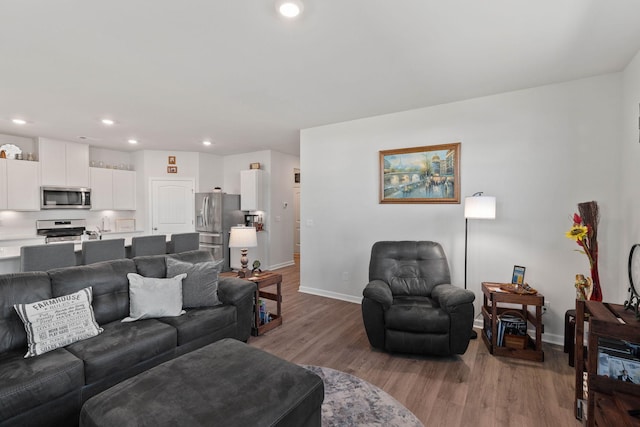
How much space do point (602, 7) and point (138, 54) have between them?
3367 mm

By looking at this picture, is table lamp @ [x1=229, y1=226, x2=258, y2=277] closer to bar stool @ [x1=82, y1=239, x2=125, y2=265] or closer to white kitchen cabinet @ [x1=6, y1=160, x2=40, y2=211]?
bar stool @ [x1=82, y1=239, x2=125, y2=265]

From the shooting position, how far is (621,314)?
1.75m

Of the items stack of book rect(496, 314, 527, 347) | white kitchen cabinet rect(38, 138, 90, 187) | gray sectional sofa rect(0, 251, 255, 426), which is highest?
white kitchen cabinet rect(38, 138, 90, 187)

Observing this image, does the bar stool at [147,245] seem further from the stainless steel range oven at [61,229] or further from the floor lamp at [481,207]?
the floor lamp at [481,207]

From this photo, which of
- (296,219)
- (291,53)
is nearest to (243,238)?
(291,53)

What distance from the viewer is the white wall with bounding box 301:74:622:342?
284cm

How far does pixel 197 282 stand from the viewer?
2795mm

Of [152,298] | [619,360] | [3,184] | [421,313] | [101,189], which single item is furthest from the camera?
[101,189]

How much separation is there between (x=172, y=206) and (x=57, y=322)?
497 cm

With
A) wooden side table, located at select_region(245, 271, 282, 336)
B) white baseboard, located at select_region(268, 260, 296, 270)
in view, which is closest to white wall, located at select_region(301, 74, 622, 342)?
wooden side table, located at select_region(245, 271, 282, 336)

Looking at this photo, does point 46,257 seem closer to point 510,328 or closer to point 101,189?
point 101,189

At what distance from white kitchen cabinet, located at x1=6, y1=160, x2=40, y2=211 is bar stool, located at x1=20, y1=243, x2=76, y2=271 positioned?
10.3 ft

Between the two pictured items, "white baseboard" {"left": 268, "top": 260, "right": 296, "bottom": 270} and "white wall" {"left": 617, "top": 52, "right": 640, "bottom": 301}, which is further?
"white baseboard" {"left": 268, "top": 260, "right": 296, "bottom": 270}

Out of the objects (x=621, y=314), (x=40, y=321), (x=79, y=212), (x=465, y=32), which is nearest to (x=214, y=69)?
(x=465, y=32)
